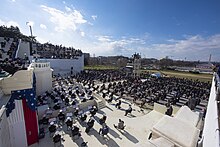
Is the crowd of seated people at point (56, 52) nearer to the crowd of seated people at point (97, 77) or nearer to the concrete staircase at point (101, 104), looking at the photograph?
the crowd of seated people at point (97, 77)

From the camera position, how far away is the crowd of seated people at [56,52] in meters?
37.9

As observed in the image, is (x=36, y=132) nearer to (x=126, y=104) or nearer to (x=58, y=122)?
(x=58, y=122)

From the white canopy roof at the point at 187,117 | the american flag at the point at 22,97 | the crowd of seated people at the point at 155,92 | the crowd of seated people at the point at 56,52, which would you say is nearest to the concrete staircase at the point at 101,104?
the crowd of seated people at the point at 155,92

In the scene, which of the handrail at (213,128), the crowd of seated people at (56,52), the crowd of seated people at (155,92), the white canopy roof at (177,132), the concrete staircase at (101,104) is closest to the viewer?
the handrail at (213,128)

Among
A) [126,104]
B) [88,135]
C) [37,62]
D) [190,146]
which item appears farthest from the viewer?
[37,62]

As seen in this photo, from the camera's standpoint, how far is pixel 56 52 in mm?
43031

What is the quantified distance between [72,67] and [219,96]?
3527 centimetres

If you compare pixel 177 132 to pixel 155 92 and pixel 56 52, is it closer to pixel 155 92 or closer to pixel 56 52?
pixel 155 92

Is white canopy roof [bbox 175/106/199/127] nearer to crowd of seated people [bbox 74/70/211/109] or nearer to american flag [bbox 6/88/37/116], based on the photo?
crowd of seated people [bbox 74/70/211/109]

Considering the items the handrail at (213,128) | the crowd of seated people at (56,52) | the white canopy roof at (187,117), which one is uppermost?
the crowd of seated people at (56,52)

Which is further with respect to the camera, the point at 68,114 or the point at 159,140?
the point at 68,114

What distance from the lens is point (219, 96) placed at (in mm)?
4508

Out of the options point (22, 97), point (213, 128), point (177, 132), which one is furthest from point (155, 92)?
point (213, 128)

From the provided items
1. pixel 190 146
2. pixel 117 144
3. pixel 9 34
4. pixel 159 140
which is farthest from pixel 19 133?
pixel 9 34
